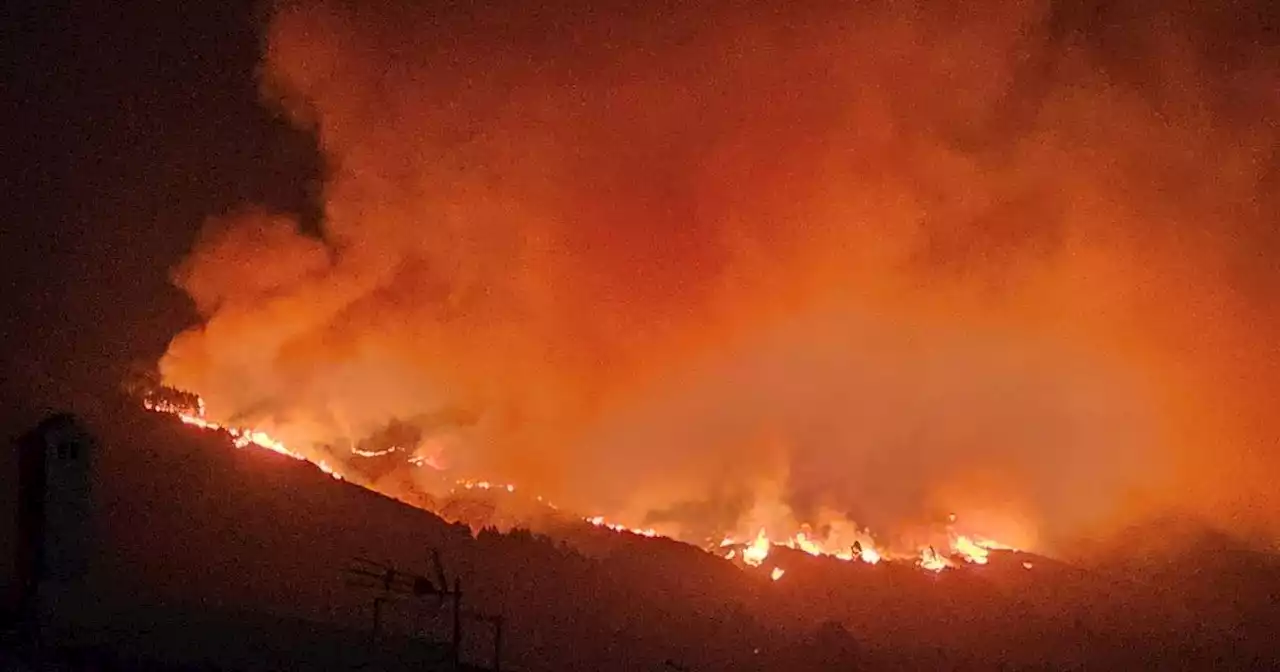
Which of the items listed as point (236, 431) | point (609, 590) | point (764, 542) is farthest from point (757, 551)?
point (236, 431)

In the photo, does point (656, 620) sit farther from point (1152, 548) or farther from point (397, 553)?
point (1152, 548)

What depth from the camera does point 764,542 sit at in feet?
108

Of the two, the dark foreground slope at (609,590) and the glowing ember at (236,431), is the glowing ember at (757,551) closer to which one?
the dark foreground slope at (609,590)

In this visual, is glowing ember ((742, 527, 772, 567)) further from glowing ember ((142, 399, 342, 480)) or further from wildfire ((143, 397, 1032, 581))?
glowing ember ((142, 399, 342, 480))

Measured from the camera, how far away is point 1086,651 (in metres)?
29.8

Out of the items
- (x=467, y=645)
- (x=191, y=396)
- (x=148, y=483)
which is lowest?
(x=467, y=645)

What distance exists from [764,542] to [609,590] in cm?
725

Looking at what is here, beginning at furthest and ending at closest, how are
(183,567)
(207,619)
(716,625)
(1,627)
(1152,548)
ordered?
(1152,548) → (716,625) → (183,567) → (207,619) → (1,627)

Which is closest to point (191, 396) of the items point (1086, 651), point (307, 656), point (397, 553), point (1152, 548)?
point (397, 553)

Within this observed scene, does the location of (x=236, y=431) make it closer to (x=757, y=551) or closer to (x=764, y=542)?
(x=757, y=551)

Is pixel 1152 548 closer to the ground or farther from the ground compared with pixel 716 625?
farther from the ground

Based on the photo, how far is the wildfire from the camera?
101 ft

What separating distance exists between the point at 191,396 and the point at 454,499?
6.93 m

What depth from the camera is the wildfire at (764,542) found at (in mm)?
30797
